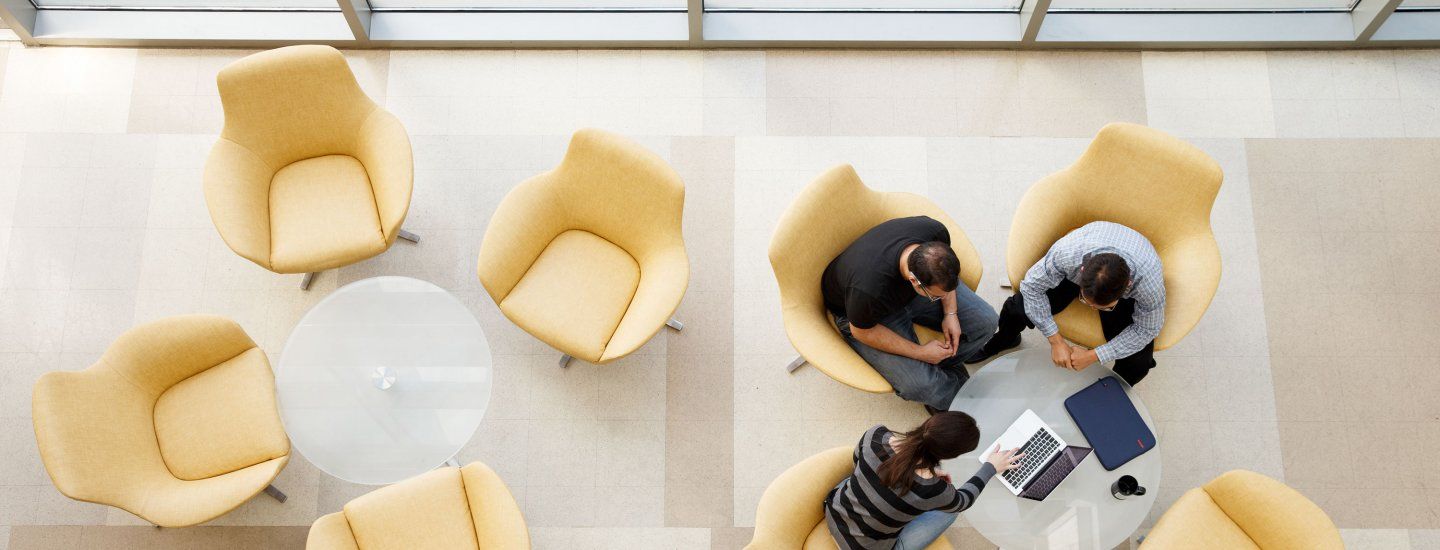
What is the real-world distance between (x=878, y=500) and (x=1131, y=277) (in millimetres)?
1310

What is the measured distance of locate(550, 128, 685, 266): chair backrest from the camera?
3.53m

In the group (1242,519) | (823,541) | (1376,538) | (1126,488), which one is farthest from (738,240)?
(1376,538)

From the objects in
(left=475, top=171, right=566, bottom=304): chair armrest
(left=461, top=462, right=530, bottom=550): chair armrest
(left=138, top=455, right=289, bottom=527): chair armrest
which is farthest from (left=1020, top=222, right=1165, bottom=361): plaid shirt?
(left=138, top=455, right=289, bottom=527): chair armrest

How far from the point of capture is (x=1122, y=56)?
453 centimetres

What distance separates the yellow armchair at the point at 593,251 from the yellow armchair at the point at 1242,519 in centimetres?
221

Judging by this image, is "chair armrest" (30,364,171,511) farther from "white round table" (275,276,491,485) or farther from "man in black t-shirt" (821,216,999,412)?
"man in black t-shirt" (821,216,999,412)

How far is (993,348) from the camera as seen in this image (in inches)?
154

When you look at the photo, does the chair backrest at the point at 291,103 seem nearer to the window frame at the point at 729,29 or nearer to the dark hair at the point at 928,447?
the window frame at the point at 729,29

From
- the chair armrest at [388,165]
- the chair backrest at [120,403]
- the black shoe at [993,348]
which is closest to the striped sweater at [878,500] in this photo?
the black shoe at [993,348]

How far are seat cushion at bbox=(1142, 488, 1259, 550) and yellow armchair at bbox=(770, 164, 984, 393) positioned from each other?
117 cm

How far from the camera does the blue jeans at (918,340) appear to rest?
3.54 meters

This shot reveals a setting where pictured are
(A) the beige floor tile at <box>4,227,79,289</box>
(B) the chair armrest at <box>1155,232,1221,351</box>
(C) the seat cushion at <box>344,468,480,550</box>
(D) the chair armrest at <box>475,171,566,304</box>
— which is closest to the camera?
(C) the seat cushion at <box>344,468,480,550</box>

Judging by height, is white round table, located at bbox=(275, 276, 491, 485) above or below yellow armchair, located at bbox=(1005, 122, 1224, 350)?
below

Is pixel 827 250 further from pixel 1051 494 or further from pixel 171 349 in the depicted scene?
pixel 171 349
